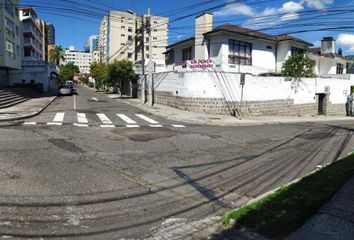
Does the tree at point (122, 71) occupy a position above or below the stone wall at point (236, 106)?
above

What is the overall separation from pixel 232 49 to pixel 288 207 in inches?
1087

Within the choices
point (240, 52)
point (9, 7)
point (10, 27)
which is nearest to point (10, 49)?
point (10, 27)

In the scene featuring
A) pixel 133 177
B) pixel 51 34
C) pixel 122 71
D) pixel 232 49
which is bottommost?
pixel 133 177

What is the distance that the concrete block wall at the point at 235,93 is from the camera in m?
24.7

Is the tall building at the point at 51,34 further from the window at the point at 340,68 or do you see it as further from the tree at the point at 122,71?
the window at the point at 340,68

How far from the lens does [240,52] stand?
1284 inches

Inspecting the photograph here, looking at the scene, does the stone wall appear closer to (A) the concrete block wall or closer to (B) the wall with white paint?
(A) the concrete block wall

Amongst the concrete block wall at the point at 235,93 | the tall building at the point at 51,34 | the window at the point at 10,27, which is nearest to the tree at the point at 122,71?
the concrete block wall at the point at 235,93

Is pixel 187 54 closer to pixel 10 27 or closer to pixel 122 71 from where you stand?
pixel 122 71

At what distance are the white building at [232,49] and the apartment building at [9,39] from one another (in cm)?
Answer: 1928

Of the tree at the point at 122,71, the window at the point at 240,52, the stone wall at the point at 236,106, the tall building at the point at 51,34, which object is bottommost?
the stone wall at the point at 236,106

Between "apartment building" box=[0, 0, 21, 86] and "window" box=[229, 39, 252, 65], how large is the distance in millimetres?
Answer: 25774

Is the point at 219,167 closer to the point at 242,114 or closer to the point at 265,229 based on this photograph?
the point at 265,229

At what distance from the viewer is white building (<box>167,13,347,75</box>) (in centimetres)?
3111
